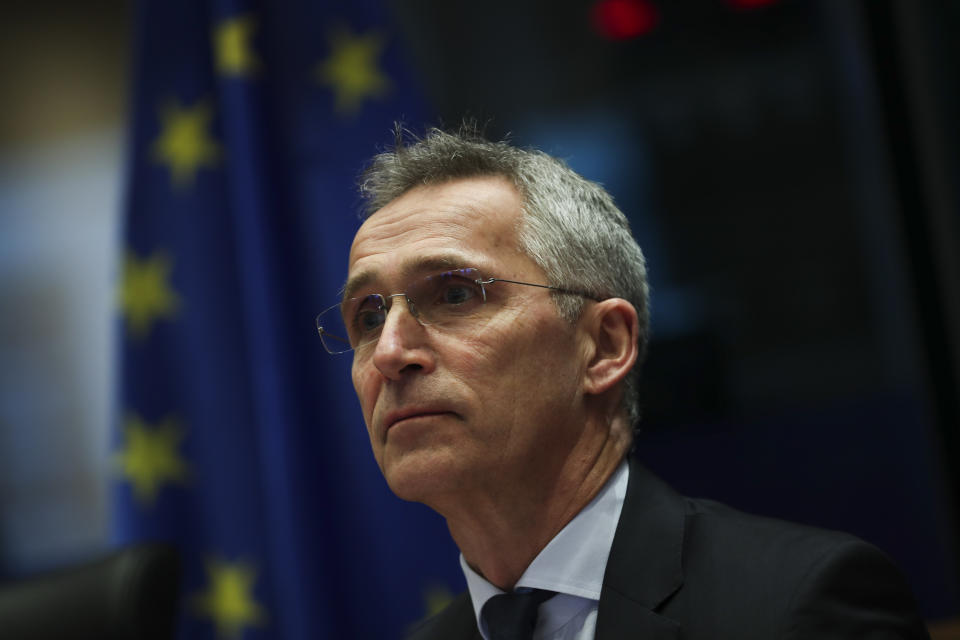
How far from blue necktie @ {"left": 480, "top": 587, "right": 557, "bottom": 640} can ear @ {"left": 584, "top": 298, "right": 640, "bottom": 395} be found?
1.11 ft

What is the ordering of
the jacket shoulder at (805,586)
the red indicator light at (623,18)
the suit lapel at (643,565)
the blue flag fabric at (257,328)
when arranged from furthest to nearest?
1. the red indicator light at (623,18)
2. the blue flag fabric at (257,328)
3. the suit lapel at (643,565)
4. the jacket shoulder at (805,586)

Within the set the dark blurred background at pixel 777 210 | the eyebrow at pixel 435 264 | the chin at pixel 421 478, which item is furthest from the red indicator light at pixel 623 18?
the chin at pixel 421 478

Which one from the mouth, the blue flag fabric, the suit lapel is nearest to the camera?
the suit lapel

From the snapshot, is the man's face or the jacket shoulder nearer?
the jacket shoulder

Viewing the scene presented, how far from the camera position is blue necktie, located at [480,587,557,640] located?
4.19 ft

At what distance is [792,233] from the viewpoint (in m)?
2.53

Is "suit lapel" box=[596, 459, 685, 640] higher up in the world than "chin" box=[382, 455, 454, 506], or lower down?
lower down

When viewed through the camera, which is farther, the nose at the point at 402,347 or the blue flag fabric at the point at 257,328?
the blue flag fabric at the point at 257,328

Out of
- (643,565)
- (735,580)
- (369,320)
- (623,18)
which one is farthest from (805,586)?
(623,18)

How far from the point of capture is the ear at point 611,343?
55.9 inches

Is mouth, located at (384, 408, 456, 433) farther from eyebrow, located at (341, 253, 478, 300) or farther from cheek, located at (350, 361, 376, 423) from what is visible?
eyebrow, located at (341, 253, 478, 300)

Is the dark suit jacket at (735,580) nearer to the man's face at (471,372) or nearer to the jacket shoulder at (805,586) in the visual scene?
the jacket shoulder at (805,586)

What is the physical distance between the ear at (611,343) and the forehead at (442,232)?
7.3 inches

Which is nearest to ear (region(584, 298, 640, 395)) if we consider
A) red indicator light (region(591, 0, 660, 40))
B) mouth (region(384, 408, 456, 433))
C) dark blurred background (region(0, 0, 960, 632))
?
mouth (region(384, 408, 456, 433))
